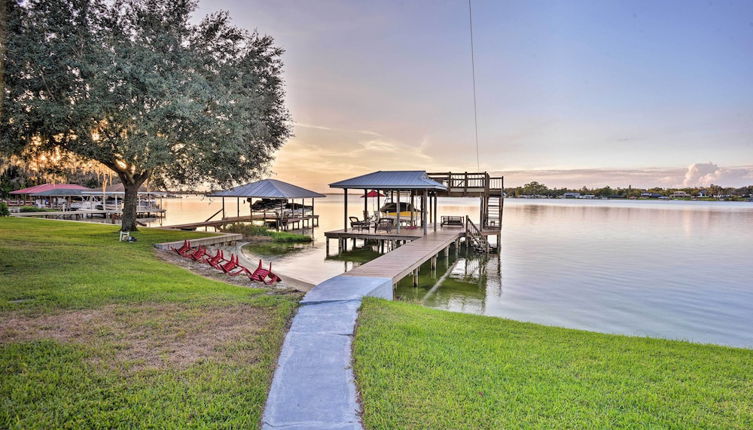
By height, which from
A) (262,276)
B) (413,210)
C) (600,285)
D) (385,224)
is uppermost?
(413,210)

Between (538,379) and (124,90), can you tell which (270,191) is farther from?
(538,379)

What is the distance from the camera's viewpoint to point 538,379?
13.0 feet

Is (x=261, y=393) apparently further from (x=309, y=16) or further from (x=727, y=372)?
(x=309, y=16)

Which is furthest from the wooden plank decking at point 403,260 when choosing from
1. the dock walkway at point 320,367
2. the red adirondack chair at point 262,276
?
the red adirondack chair at point 262,276

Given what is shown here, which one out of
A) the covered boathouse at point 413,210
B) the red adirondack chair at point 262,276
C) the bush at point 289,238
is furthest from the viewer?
the bush at point 289,238

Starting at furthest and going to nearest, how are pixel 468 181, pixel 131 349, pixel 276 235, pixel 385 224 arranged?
pixel 468 181
pixel 276 235
pixel 385 224
pixel 131 349

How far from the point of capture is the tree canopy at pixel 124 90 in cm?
1201

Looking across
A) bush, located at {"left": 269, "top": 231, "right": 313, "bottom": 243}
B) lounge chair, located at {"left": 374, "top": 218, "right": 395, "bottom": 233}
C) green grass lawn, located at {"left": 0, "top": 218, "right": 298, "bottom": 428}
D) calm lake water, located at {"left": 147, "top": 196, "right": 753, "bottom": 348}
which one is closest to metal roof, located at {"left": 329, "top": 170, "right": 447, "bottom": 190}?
lounge chair, located at {"left": 374, "top": 218, "right": 395, "bottom": 233}

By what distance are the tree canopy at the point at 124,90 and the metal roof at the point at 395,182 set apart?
6.52m

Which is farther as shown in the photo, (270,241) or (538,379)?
(270,241)

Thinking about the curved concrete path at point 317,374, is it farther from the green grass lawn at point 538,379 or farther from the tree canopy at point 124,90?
the tree canopy at point 124,90

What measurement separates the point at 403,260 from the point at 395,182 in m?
8.09

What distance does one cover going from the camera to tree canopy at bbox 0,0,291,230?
12008 mm

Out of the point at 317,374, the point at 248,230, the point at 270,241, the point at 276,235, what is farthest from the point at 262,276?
the point at 248,230
